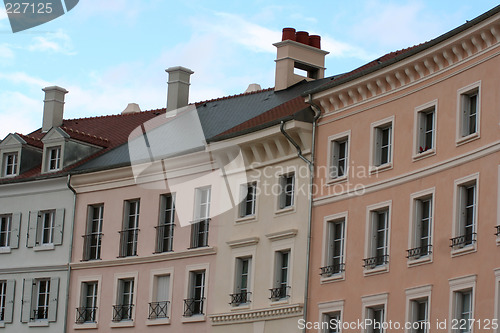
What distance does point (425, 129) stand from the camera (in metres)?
36.6

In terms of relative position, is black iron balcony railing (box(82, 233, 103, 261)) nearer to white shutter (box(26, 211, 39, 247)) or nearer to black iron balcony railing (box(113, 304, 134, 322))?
black iron balcony railing (box(113, 304, 134, 322))

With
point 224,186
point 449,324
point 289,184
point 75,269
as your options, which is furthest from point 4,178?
point 449,324

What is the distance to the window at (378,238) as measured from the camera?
122 feet

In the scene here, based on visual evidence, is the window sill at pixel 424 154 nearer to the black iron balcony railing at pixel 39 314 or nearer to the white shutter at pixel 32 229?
the black iron balcony railing at pixel 39 314

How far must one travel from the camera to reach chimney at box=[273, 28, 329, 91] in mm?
49625

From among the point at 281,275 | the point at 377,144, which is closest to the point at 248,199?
the point at 281,275

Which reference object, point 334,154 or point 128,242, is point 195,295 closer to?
point 128,242

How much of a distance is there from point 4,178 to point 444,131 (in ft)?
78.7

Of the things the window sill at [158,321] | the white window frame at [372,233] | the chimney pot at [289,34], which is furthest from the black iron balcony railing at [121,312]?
the white window frame at [372,233]

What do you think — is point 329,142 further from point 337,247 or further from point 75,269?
point 75,269

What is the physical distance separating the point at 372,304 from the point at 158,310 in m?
11.5

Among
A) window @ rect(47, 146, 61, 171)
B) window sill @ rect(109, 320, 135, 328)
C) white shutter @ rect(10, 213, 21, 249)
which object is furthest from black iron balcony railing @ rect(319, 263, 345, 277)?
white shutter @ rect(10, 213, 21, 249)

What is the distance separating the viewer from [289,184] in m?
41.9

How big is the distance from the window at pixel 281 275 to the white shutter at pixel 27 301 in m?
12.9
